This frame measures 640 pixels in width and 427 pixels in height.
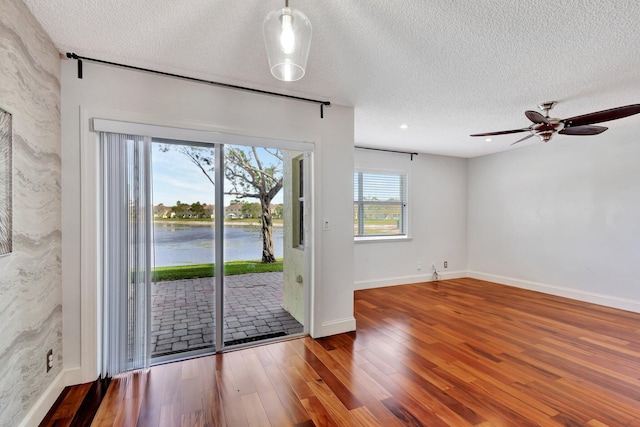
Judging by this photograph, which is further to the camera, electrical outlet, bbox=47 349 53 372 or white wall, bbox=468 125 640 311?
white wall, bbox=468 125 640 311

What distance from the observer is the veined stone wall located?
1.56 meters

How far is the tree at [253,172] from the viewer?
2771mm

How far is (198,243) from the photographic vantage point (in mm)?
2744

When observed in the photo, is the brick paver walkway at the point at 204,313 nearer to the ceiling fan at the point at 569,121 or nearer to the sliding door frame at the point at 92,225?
the sliding door frame at the point at 92,225

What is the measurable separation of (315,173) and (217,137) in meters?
1.01

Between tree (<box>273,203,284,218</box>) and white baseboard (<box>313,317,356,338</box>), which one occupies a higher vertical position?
tree (<box>273,203,284,218</box>)

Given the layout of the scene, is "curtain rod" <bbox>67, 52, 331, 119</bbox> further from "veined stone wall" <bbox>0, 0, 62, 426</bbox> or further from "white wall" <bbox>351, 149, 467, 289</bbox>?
"white wall" <bbox>351, 149, 467, 289</bbox>

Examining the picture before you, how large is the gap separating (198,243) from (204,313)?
0.66 metres

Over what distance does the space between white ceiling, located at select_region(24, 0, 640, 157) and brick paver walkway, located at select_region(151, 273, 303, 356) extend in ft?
6.18

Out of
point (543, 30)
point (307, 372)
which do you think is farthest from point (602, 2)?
point (307, 372)

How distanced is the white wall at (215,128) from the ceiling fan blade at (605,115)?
2122 millimetres

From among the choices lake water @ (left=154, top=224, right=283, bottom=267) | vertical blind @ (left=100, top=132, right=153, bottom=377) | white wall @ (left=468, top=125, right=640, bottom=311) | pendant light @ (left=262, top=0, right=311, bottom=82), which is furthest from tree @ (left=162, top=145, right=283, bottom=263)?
white wall @ (left=468, top=125, right=640, bottom=311)

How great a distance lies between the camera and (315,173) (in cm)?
310

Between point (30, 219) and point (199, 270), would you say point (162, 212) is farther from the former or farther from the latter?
point (30, 219)
